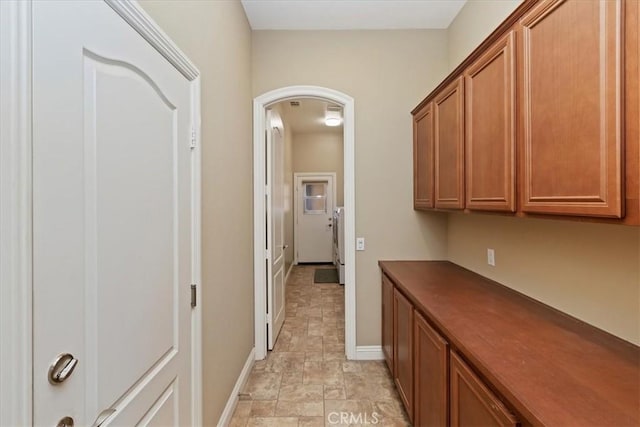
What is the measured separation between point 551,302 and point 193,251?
183cm

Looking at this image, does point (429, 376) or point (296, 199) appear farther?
point (296, 199)

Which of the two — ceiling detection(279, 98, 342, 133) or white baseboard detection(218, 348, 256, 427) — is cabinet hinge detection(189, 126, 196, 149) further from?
ceiling detection(279, 98, 342, 133)

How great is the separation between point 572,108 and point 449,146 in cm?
98

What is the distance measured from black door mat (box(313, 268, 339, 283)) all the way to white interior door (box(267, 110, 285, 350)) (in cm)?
226

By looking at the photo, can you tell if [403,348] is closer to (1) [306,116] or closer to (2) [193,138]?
(2) [193,138]

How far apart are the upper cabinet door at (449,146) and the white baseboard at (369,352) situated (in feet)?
4.84

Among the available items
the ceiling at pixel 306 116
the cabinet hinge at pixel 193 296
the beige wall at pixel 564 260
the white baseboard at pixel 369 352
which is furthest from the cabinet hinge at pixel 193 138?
the ceiling at pixel 306 116

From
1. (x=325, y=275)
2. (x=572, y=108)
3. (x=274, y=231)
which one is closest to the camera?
(x=572, y=108)

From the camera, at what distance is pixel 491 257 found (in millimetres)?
2102

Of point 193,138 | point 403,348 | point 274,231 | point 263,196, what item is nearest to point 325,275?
point 274,231

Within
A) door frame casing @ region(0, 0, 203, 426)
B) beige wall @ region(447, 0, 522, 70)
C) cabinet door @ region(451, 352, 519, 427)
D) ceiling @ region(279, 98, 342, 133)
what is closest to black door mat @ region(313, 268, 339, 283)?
ceiling @ region(279, 98, 342, 133)

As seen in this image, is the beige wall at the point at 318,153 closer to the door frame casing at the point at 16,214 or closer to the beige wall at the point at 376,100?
the beige wall at the point at 376,100

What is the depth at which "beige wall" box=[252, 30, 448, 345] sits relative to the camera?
2.82 m

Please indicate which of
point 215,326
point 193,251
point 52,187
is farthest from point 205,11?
point 215,326
